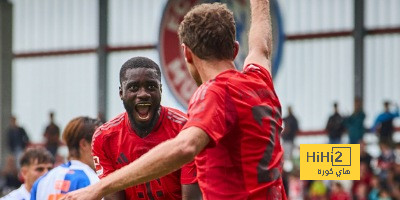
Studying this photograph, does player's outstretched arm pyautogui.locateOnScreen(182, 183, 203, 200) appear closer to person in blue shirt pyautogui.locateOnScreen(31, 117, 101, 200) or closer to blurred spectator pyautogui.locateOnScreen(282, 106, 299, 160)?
person in blue shirt pyautogui.locateOnScreen(31, 117, 101, 200)

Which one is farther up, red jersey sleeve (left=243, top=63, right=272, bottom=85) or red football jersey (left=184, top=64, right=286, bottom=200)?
red jersey sleeve (left=243, top=63, right=272, bottom=85)

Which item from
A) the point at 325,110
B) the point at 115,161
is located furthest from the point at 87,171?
the point at 325,110

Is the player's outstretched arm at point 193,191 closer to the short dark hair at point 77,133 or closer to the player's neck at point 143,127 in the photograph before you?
the player's neck at point 143,127

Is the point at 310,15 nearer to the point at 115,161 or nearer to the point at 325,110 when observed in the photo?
the point at 325,110

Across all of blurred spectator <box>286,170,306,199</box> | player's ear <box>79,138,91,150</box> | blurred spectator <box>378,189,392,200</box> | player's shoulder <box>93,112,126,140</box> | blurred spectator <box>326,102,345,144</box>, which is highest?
player's shoulder <box>93,112,126,140</box>

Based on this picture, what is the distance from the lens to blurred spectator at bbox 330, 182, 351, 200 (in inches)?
639

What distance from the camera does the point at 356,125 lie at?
1914 cm

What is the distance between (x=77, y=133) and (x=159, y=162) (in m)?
3.01

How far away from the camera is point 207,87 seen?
4113 mm

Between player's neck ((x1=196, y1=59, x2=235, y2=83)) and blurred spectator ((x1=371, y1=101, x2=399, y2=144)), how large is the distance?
A: 14981 millimetres

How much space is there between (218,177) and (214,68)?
490 mm

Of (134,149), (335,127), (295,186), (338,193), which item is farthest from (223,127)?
(335,127)

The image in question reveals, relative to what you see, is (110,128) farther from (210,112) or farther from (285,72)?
(285,72)

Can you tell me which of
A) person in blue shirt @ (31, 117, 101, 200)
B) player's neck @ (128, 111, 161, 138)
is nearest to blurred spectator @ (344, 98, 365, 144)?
person in blue shirt @ (31, 117, 101, 200)
